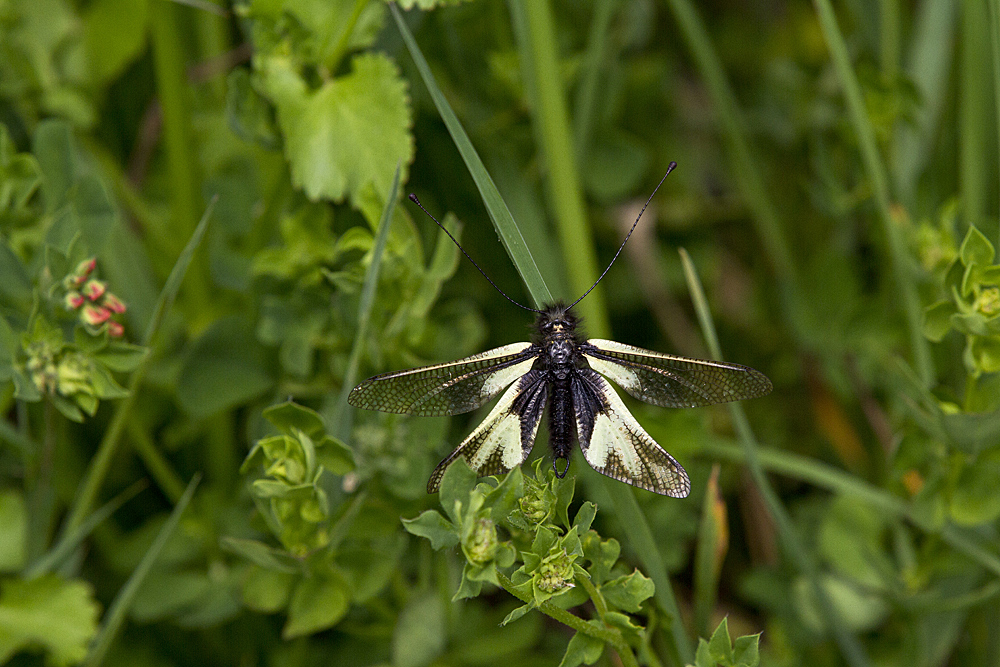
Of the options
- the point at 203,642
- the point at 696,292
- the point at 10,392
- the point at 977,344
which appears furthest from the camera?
the point at 203,642

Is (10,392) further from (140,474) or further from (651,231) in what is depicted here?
(651,231)

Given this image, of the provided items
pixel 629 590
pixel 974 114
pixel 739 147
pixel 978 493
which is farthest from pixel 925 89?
pixel 629 590

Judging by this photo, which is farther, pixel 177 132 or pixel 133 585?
pixel 177 132

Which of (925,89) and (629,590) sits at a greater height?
(925,89)

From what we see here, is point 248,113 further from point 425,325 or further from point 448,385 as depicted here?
point 448,385

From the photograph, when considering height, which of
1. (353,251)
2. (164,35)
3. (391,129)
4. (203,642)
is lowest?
(203,642)

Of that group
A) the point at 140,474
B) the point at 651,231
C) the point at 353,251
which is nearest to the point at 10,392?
the point at 140,474
